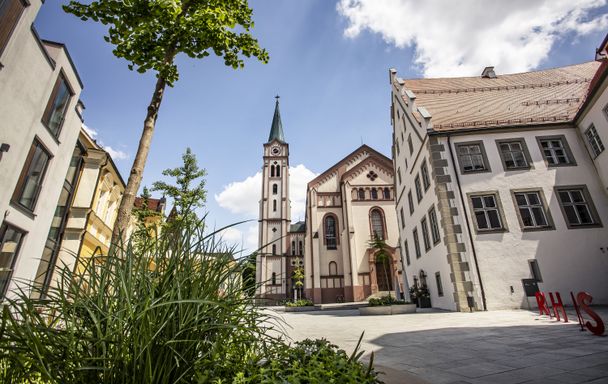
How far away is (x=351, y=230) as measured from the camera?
33438mm

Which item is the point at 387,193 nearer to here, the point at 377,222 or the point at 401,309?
the point at 377,222

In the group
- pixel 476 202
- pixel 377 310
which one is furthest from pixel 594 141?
pixel 377 310

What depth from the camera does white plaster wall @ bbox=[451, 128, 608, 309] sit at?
11172mm

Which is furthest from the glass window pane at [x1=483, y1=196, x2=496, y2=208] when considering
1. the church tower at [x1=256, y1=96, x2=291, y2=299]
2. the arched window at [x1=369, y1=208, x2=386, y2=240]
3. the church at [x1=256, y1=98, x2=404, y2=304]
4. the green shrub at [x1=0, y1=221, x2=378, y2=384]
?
the church tower at [x1=256, y1=96, x2=291, y2=299]

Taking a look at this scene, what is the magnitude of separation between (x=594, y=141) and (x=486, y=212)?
5786mm

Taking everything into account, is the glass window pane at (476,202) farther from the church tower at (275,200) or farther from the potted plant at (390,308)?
the church tower at (275,200)

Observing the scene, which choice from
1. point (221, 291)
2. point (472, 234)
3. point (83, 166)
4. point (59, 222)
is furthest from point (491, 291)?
point (83, 166)

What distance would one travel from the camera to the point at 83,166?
51.1 ft

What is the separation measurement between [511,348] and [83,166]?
766 inches

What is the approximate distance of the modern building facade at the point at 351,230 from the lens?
32094 mm

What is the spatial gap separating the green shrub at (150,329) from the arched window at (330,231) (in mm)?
34185

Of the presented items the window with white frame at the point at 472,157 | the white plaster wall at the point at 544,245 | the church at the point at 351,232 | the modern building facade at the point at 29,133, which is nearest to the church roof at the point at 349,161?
the church at the point at 351,232

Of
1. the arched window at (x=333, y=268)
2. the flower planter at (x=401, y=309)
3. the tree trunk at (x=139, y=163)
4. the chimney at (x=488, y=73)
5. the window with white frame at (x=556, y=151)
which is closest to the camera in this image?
the tree trunk at (x=139, y=163)

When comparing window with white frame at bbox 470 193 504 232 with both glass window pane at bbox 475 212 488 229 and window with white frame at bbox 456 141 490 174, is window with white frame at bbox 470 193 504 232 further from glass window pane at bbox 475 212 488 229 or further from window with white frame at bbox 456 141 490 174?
window with white frame at bbox 456 141 490 174
